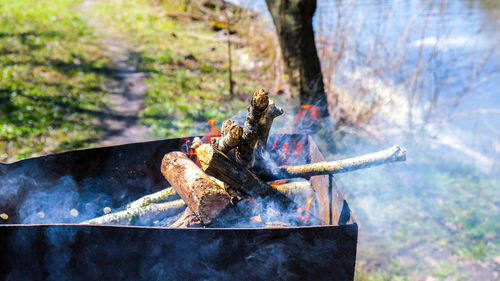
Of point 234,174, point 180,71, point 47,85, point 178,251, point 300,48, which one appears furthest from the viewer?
point 180,71

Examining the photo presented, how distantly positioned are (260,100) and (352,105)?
3.33 metres

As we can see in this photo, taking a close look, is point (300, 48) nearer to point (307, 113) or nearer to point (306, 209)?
point (307, 113)

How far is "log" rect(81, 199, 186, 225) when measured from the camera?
223 cm

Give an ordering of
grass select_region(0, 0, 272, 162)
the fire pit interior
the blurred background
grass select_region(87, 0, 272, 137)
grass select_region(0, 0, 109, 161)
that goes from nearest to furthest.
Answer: the fire pit interior < the blurred background < grass select_region(0, 0, 109, 161) < grass select_region(0, 0, 272, 162) < grass select_region(87, 0, 272, 137)

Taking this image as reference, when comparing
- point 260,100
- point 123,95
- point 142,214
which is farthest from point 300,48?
point 123,95

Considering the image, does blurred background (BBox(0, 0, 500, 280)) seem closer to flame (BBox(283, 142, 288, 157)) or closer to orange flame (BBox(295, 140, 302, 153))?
flame (BBox(283, 142, 288, 157))

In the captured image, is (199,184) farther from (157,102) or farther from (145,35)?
(145,35)

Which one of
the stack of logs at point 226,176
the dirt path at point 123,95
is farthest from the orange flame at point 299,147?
the dirt path at point 123,95

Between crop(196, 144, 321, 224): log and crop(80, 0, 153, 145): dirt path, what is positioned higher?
crop(196, 144, 321, 224): log

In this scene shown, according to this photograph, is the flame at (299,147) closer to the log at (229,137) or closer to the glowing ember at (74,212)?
the log at (229,137)

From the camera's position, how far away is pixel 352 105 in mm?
5062

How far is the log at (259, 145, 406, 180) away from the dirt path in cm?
282

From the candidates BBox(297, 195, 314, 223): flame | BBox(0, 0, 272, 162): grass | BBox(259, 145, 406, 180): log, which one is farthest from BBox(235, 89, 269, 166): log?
BBox(0, 0, 272, 162): grass

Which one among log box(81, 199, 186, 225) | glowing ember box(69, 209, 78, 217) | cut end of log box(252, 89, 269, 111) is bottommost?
glowing ember box(69, 209, 78, 217)
